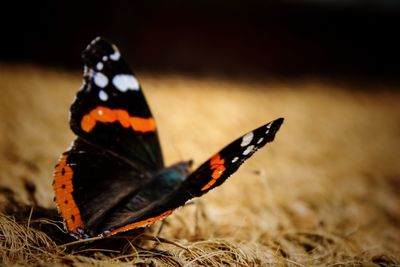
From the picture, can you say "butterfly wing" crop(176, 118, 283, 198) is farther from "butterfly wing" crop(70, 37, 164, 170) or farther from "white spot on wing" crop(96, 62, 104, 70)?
"white spot on wing" crop(96, 62, 104, 70)

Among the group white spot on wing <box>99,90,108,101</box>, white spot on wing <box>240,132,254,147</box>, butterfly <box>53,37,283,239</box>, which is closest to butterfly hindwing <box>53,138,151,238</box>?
butterfly <box>53,37,283,239</box>

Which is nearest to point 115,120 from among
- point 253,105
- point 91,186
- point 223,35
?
point 91,186

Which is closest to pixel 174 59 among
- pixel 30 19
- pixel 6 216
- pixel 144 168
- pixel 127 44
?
pixel 127 44

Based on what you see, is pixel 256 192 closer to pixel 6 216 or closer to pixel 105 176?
pixel 105 176

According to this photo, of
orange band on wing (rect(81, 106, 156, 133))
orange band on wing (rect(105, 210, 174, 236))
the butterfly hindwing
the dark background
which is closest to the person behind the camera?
orange band on wing (rect(105, 210, 174, 236))

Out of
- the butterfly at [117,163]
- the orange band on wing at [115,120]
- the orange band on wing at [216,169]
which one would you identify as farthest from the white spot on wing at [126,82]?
the orange band on wing at [216,169]

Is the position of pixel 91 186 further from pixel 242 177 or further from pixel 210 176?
pixel 242 177

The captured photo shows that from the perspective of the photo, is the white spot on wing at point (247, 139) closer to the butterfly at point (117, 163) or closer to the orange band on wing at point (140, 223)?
the butterfly at point (117, 163)
